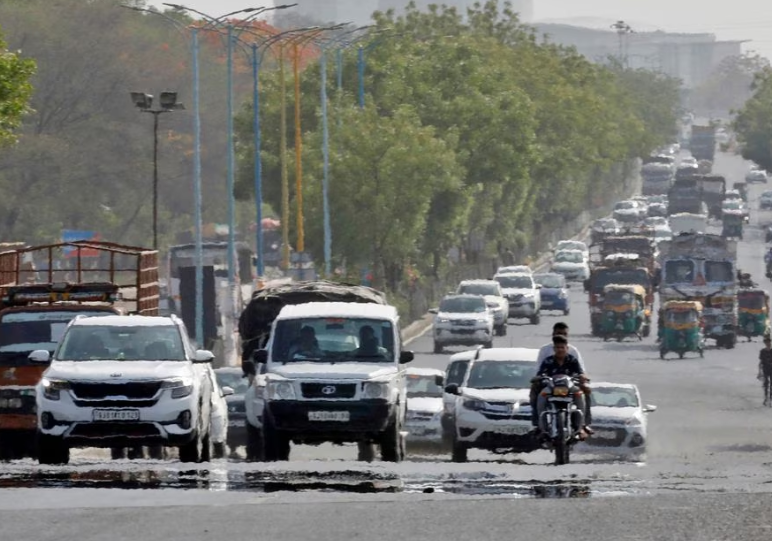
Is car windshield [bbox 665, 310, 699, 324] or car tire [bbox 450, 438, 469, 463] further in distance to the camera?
car windshield [bbox 665, 310, 699, 324]

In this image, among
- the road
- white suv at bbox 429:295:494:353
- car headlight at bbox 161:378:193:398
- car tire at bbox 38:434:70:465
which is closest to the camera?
the road

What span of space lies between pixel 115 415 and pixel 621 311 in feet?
177

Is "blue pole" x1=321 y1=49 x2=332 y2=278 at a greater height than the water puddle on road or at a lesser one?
greater

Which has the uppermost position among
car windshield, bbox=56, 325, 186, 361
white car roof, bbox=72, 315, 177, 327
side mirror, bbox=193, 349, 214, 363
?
white car roof, bbox=72, 315, 177, 327

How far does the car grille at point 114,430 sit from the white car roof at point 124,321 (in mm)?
1633

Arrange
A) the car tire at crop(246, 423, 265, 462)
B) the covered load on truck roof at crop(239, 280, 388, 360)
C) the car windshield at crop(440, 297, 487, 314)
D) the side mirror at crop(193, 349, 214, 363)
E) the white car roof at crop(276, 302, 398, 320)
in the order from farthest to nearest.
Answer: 1. the car windshield at crop(440, 297, 487, 314)
2. the covered load on truck roof at crop(239, 280, 388, 360)
3. the car tire at crop(246, 423, 265, 462)
4. the white car roof at crop(276, 302, 398, 320)
5. the side mirror at crop(193, 349, 214, 363)

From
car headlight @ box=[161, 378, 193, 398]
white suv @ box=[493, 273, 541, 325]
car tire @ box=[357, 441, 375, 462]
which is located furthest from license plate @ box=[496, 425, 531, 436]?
white suv @ box=[493, 273, 541, 325]

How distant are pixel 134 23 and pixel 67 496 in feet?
366

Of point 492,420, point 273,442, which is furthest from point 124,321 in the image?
point 492,420

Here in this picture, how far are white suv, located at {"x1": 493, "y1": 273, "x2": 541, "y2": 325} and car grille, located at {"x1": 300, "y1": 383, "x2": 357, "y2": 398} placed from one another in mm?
57247

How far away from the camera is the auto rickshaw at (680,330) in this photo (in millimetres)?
68812

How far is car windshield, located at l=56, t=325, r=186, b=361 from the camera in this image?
23.9 metres

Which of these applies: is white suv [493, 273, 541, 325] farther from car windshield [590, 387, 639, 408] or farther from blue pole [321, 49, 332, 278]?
car windshield [590, 387, 639, 408]

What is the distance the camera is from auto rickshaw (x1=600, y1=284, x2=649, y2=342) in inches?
2943
